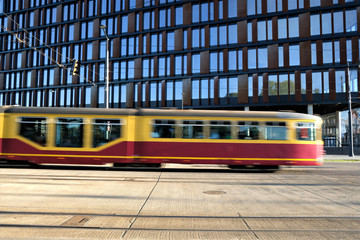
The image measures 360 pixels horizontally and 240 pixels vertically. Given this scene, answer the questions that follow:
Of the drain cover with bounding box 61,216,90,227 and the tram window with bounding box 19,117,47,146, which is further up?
the tram window with bounding box 19,117,47,146

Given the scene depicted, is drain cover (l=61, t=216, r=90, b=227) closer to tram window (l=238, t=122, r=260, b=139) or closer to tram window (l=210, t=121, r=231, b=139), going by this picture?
tram window (l=210, t=121, r=231, b=139)

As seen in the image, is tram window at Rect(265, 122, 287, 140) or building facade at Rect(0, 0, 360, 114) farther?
building facade at Rect(0, 0, 360, 114)

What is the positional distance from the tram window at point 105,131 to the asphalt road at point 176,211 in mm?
4705

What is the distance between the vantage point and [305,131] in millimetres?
13398

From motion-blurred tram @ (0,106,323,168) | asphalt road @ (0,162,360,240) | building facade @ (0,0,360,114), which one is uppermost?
building facade @ (0,0,360,114)

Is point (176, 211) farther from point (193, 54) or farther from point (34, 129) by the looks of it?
point (193, 54)

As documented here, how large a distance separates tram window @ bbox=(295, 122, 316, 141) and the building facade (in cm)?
1997

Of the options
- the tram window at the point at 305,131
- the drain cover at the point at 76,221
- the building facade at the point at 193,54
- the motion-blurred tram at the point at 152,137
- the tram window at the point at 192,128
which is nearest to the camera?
the drain cover at the point at 76,221

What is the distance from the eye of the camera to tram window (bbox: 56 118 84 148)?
1309 cm

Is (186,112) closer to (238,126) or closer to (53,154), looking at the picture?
(238,126)

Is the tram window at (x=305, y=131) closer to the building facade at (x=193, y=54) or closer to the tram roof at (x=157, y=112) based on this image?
the tram roof at (x=157, y=112)

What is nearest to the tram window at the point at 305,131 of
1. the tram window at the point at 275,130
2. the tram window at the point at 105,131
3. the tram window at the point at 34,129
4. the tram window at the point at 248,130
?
the tram window at the point at 275,130

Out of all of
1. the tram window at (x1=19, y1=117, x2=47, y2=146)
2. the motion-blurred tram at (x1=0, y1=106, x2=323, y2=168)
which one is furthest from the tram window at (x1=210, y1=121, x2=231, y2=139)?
the tram window at (x1=19, y1=117, x2=47, y2=146)

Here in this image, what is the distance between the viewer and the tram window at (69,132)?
13.1 metres
